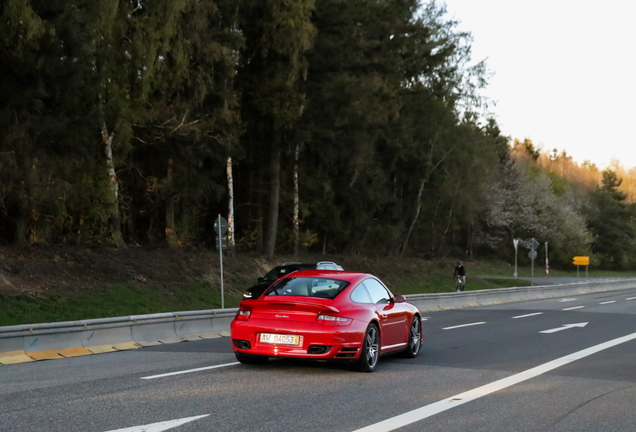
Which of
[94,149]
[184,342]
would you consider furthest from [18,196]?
[184,342]

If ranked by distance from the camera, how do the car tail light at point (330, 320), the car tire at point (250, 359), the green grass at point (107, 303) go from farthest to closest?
the green grass at point (107, 303), the car tire at point (250, 359), the car tail light at point (330, 320)

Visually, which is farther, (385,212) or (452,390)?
(385,212)

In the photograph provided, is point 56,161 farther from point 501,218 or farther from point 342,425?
point 501,218

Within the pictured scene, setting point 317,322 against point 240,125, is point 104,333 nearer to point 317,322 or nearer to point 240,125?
point 317,322

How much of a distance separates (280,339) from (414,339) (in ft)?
10.9

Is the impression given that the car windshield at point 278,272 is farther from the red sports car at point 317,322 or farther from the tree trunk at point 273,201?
the tree trunk at point 273,201

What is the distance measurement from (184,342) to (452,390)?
27.1ft

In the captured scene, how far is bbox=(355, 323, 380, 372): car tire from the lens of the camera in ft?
37.1

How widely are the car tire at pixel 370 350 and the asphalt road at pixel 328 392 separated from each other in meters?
0.18

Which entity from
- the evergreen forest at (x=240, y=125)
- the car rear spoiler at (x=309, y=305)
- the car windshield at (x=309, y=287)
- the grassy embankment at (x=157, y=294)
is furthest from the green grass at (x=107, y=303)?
the car rear spoiler at (x=309, y=305)

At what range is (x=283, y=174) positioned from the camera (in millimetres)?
42594

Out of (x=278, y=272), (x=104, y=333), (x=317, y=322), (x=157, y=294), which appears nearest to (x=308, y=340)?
(x=317, y=322)

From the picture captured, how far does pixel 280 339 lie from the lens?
36.1 feet

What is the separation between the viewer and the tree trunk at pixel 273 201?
128ft
